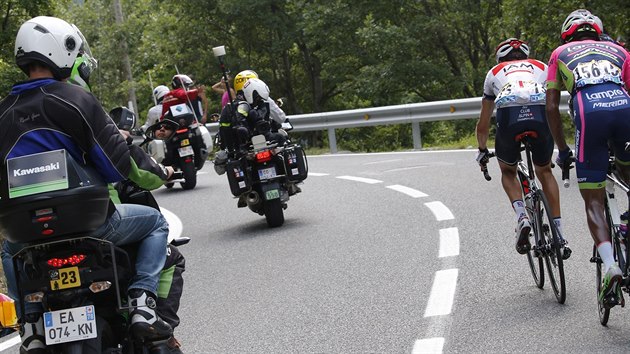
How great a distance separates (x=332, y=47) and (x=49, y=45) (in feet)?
109

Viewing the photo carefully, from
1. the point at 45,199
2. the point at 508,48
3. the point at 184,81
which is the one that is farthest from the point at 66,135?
the point at 184,81

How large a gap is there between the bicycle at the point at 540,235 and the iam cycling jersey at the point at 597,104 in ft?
2.84

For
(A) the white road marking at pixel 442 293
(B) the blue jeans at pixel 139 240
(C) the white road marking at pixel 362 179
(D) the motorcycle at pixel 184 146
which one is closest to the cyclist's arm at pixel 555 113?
(A) the white road marking at pixel 442 293

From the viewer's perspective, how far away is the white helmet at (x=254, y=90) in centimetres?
1350

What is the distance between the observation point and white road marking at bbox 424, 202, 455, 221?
12058mm

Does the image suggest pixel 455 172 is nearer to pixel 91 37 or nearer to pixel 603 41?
pixel 603 41

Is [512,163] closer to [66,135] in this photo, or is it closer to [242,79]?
[66,135]

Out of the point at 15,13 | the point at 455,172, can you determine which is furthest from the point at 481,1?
the point at 455,172

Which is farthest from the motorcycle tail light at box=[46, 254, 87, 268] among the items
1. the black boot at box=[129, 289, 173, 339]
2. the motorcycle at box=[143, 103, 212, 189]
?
the motorcycle at box=[143, 103, 212, 189]

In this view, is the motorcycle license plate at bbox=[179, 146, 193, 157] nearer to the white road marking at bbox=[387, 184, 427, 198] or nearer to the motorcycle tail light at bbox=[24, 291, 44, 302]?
the white road marking at bbox=[387, 184, 427, 198]

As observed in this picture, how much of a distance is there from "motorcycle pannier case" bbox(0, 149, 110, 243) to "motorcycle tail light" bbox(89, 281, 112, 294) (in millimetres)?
255

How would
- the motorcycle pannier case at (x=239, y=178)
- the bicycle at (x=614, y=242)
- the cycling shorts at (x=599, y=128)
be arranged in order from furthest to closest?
1. the motorcycle pannier case at (x=239, y=178)
2. the cycling shorts at (x=599, y=128)
3. the bicycle at (x=614, y=242)

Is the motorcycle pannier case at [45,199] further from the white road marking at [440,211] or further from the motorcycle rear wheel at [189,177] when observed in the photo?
the motorcycle rear wheel at [189,177]

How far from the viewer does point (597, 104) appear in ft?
21.5
